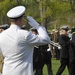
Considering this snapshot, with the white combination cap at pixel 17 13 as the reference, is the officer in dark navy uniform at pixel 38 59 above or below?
below

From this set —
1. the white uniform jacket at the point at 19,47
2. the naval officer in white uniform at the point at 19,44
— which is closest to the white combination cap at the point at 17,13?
the naval officer in white uniform at the point at 19,44

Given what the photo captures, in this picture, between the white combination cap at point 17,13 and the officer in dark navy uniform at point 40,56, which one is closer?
the white combination cap at point 17,13

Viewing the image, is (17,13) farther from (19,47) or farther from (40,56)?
(40,56)

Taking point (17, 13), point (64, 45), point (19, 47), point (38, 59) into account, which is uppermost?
point (17, 13)

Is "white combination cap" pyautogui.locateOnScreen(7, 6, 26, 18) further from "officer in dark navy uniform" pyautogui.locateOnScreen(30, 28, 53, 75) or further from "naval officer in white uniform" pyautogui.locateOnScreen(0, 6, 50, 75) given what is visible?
"officer in dark navy uniform" pyautogui.locateOnScreen(30, 28, 53, 75)

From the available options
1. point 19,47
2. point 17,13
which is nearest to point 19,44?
point 19,47

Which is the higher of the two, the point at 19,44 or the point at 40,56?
the point at 19,44

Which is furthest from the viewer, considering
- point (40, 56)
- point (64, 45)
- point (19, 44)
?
point (40, 56)

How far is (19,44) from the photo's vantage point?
506cm

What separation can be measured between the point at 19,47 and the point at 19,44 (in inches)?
1.7

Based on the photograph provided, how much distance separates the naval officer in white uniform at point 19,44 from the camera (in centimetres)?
503

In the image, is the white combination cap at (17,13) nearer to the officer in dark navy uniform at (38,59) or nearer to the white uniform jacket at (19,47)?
the white uniform jacket at (19,47)

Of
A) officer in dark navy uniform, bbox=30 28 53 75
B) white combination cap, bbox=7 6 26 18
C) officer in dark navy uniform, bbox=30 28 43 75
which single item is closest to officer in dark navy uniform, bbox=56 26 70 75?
officer in dark navy uniform, bbox=30 28 53 75

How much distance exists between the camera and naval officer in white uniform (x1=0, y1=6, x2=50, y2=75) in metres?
5.03
